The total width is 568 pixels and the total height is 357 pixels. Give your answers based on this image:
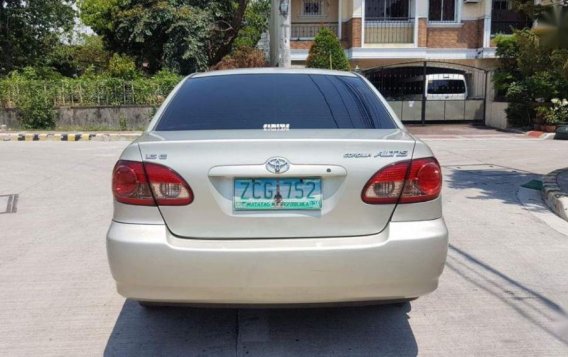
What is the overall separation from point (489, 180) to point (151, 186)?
749 cm

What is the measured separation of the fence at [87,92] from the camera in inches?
770

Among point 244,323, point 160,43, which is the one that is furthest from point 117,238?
point 160,43

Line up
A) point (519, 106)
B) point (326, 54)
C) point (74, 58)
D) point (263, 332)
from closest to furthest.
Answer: point (263, 332)
point (519, 106)
point (326, 54)
point (74, 58)

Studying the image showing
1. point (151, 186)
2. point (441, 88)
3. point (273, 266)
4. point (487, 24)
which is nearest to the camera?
point (273, 266)

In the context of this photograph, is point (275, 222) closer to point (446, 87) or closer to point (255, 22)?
point (446, 87)

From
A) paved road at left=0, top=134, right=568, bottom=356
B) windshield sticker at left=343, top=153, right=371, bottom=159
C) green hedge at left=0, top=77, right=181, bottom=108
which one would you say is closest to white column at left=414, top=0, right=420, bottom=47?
green hedge at left=0, top=77, right=181, bottom=108

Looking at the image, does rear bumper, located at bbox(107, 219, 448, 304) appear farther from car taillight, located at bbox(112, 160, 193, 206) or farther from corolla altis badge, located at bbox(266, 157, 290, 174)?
corolla altis badge, located at bbox(266, 157, 290, 174)

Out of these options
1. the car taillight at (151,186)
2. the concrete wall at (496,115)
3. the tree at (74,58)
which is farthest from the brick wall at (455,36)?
the car taillight at (151,186)

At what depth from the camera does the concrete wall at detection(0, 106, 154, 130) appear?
64.4ft

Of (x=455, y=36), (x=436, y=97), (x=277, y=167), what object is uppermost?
(x=455, y=36)

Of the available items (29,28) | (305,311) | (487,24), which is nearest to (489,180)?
(305,311)

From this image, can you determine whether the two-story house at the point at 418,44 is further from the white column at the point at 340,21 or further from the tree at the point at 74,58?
the tree at the point at 74,58

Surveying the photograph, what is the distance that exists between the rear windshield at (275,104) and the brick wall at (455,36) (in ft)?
63.8

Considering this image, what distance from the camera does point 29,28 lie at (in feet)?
91.4
